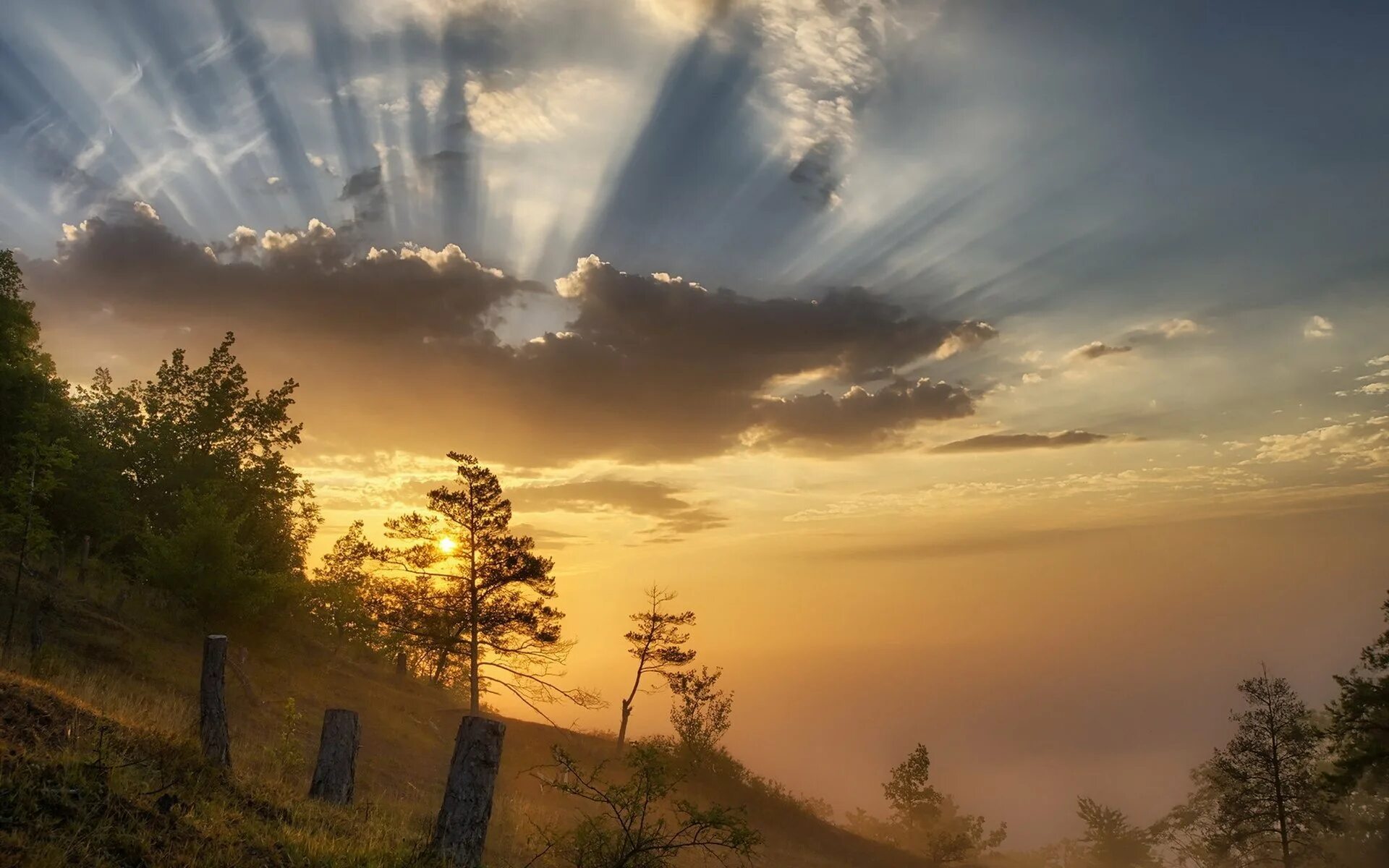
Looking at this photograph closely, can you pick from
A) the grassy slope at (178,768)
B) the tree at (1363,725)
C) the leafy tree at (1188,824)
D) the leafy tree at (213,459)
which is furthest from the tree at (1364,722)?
the leafy tree at (213,459)

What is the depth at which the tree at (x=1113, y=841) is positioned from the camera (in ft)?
241

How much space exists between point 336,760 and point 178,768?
380 centimetres

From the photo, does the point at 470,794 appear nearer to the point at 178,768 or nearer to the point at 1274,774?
the point at 178,768

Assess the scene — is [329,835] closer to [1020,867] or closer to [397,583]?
[397,583]

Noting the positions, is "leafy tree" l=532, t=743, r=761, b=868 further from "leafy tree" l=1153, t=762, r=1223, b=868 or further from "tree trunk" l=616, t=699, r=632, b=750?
"leafy tree" l=1153, t=762, r=1223, b=868

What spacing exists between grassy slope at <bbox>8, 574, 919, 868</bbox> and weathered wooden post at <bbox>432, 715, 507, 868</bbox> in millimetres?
521

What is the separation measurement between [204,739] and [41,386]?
36513mm

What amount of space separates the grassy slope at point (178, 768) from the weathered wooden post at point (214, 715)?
248 mm

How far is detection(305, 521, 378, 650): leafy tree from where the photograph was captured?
36.2m

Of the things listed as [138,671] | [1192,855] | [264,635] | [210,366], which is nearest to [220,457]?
[210,366]

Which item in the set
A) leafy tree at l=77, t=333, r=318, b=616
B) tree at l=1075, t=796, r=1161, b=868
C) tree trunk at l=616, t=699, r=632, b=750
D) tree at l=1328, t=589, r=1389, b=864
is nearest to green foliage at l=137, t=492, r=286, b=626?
leafy tree at l=77, t=333, r=318, b=616

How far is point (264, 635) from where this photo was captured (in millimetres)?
37969

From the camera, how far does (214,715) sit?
1136cm

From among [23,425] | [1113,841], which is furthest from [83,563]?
[1113,841]
